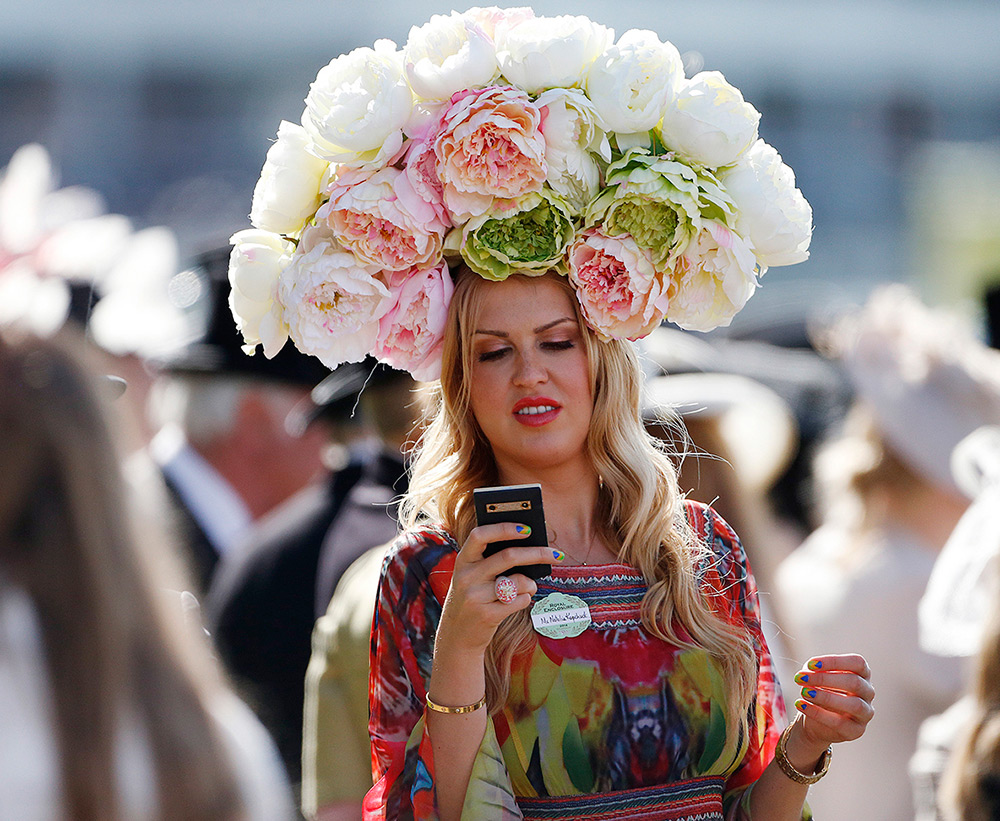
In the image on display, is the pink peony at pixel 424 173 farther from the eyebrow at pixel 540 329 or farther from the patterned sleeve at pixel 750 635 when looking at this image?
the patterned sleeve at pixel 750 635

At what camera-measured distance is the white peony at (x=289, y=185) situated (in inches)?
85.7

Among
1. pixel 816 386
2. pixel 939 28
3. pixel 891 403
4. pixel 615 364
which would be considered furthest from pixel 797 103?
pixel 615 364

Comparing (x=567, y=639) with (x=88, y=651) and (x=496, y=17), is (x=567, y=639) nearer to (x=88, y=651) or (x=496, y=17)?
(x=88, y=651)

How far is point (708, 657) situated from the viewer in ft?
7.23

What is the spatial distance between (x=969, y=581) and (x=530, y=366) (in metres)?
1.80

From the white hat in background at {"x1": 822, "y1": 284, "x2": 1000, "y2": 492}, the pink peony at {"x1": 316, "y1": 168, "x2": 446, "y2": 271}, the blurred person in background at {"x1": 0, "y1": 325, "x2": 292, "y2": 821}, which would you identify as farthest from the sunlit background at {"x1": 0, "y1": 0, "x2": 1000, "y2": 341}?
the blurred person in background at {"x1": 0, "y1": 325, "x2": 292, "y2": 821}

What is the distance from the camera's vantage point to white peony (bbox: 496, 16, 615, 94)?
2105 mm

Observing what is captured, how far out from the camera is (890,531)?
421 centimetres

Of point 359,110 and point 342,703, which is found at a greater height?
point 359,110

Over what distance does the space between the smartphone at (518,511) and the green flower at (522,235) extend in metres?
0.44

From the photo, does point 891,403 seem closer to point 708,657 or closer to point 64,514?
point 708,657

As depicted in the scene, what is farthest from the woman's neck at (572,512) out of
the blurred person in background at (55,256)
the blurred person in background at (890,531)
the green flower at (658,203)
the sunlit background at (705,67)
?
the sunlit background at (705,67)

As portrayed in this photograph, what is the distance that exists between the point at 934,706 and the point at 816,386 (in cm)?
259

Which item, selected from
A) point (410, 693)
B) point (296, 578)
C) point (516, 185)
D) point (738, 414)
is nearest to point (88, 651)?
point (410, 693)
